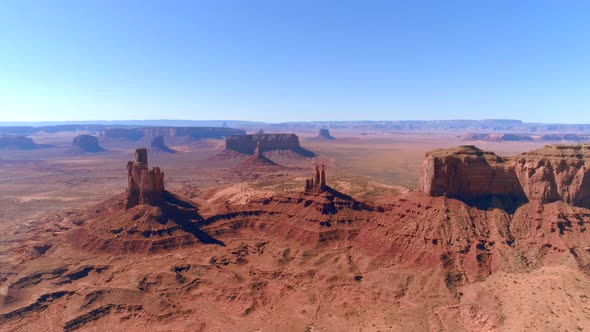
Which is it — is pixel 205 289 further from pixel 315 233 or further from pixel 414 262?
pixel 414 262

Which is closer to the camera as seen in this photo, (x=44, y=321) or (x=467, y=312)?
(x=467, y=312)

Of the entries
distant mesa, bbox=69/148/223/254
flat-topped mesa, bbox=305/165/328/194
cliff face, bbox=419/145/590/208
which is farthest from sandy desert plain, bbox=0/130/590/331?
cliff face, bbox=419/145/590/208

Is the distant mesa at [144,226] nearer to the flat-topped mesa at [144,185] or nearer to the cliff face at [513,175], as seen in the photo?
the flat-topped mesa at [144,185]

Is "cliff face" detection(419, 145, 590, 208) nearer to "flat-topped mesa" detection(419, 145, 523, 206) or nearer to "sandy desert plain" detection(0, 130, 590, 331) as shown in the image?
"flat-topped mesa" detection(419, 145, 523, 206)

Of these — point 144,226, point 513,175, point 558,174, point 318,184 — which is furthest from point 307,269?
point 558,174

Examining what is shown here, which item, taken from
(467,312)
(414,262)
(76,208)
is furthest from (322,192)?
(76,208)

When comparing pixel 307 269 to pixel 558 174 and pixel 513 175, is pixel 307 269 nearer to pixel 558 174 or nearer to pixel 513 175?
pixel 513 175
